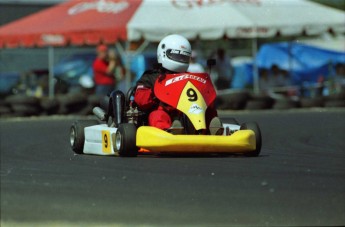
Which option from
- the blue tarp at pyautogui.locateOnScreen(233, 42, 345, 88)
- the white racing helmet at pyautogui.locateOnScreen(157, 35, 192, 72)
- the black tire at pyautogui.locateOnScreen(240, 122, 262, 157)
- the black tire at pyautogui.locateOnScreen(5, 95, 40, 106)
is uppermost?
the white racing helmet at pyautogui.locateOnScreen(157, 35, 192, 72)

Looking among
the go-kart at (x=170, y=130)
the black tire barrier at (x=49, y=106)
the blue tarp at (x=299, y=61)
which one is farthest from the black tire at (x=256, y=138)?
the blue tarp at (x=299, y=61)

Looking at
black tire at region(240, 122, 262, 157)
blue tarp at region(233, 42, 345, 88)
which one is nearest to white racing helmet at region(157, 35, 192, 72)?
black tire at region(240, 122, 262, 157)

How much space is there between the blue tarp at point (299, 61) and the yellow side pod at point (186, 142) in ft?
57.9

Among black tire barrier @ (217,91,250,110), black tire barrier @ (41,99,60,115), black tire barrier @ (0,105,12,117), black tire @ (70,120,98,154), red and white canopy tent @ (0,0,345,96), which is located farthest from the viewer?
black tire barrier @ (217,91,250,110)

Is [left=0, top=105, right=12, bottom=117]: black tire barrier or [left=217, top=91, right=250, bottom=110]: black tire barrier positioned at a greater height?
[left=0, top=105, right=12, bottom=117]: black tire barrier

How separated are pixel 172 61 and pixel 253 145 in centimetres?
134

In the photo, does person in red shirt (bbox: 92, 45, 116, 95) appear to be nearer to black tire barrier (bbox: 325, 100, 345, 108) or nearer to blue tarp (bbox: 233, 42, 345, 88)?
black tire barrier (bbox: 325, 100, 345, 108)

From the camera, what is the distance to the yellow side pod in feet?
31.6

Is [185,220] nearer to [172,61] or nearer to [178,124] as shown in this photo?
[178,124]

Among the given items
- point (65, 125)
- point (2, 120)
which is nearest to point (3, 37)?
point (2, 120)

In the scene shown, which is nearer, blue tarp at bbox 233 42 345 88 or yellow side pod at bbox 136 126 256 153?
yellow side pod at bbox 136 126 256 153

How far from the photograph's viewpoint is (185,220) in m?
6.01

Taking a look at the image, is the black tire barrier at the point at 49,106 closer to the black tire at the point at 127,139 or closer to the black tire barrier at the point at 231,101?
the black tire barrier at the point at 231,101

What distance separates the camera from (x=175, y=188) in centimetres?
749
